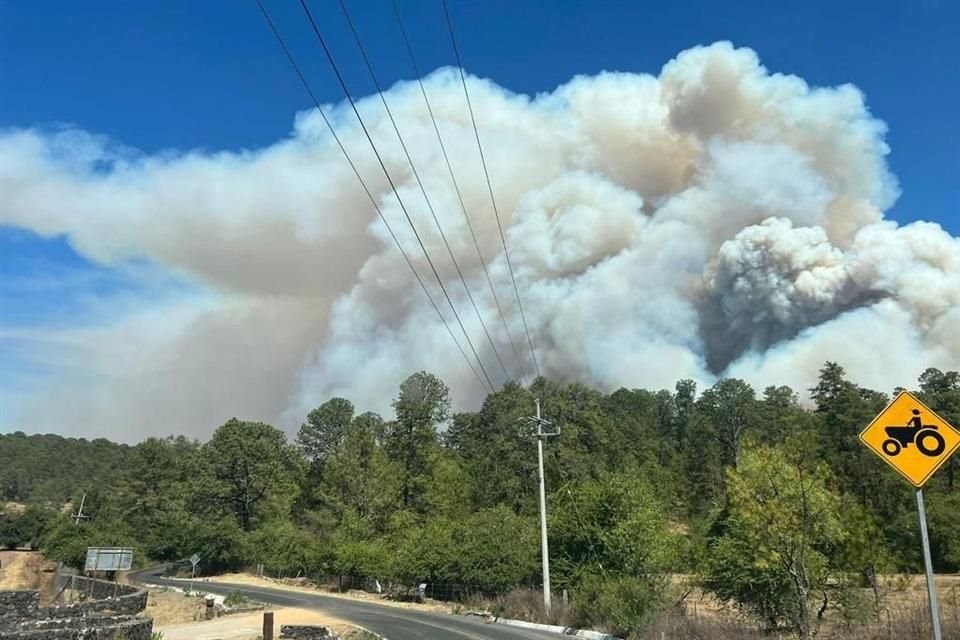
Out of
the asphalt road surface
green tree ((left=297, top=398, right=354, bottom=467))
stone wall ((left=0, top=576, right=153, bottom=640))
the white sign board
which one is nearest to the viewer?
stone wall ((left=0, top=576, right=153, bottom=640))

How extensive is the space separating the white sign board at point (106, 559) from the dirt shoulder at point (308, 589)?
37.3 ft

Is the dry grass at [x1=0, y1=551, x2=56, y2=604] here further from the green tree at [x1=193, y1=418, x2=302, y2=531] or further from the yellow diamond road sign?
the yellow diamond road sign

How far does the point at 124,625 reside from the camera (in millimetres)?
17562

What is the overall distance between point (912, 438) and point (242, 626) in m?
29.6

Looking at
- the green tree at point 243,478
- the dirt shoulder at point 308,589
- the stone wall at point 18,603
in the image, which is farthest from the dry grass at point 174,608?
the green tree at point 243,478

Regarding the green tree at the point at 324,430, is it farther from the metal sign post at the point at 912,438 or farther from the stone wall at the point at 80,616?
the metal sign post at the point at 912,438

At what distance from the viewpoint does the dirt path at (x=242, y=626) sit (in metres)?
27.0

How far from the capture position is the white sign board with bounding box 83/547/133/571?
4534 centimetres

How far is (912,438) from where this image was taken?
27.7ft

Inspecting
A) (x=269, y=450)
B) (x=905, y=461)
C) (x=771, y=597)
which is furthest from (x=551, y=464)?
(x=905, y=461)

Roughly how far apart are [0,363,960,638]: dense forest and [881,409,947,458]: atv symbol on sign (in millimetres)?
9151

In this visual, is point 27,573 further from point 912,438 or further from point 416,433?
point 912,438

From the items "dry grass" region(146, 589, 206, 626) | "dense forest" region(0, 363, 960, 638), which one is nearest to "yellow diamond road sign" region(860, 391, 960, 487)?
"dense forest" region(0, 363, 960, 638)

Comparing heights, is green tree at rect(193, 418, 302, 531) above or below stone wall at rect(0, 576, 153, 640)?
above
